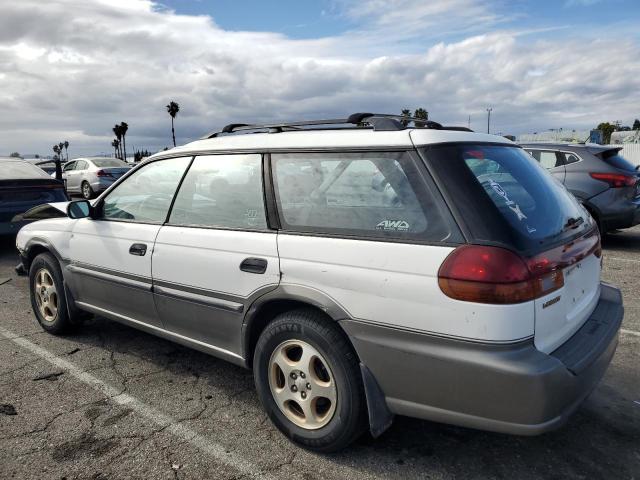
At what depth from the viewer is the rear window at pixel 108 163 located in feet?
60.9

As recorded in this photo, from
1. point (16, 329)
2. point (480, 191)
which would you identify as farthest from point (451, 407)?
point (16, 329)

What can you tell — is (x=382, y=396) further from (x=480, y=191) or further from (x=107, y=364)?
(x=107, y=364)

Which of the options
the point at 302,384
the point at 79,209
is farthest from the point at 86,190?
the point at 302,384

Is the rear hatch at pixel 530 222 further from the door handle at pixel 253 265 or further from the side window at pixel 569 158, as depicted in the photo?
the side window at pixel 569 158

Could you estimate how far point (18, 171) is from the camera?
8.67 meters

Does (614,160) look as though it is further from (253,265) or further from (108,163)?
(108,163)

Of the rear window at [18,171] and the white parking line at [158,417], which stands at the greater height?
the rear window at [18,171]

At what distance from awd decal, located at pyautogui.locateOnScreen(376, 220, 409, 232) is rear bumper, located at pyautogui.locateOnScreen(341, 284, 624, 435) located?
1.50ft

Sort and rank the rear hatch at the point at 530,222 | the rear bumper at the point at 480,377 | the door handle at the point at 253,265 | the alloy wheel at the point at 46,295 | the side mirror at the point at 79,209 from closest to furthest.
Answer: the rear bumper at the point at 480,377
the rear hatch at the point at 530,222
the door handle at the point at 253,265
the side mirror at the point at 79,209
the alloy wheel at the point at 46,295

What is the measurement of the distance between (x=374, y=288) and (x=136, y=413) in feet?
5.89

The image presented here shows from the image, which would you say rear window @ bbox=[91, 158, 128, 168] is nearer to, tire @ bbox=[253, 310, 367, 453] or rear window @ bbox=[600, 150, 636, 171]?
rear window @ bbox=[600, 150, 636, 171]

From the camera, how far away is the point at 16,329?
4801 mm

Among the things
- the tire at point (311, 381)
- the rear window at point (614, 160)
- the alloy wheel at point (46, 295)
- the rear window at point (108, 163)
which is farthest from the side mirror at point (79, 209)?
the rear window at point (108, 163)

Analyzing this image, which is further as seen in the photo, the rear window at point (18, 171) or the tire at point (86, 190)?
the tire at point (86, 190)
